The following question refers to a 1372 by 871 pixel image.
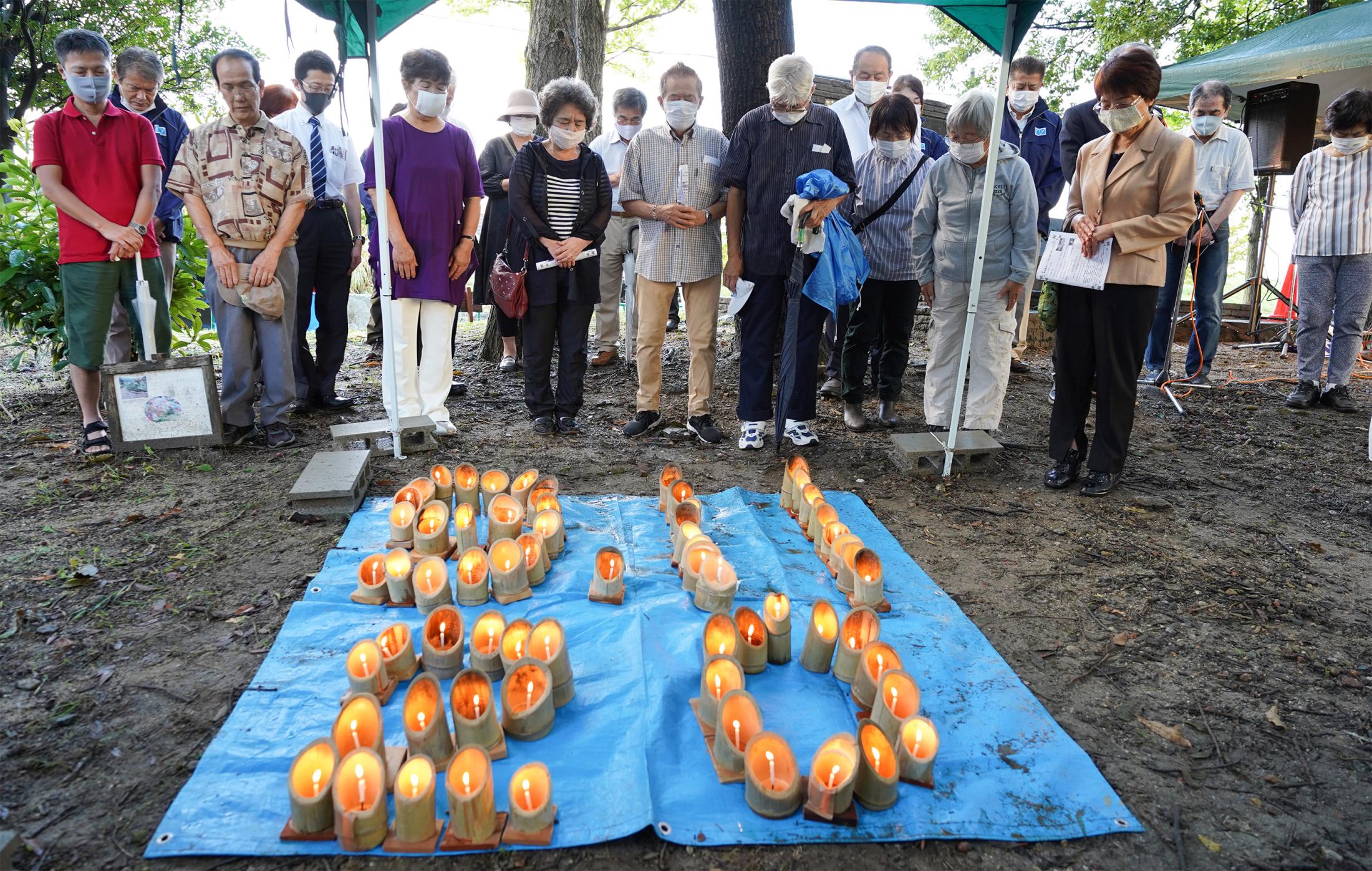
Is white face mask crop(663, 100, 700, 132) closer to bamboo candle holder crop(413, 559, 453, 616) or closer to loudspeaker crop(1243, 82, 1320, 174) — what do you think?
bamboo candle holder crop(413, 559, 453, 616)

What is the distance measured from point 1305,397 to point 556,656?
6751 mm

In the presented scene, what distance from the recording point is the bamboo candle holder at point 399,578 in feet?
10.2

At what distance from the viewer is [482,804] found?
6.29ft

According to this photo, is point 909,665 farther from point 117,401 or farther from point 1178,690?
point 117,401

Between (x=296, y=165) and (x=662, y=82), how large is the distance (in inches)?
86.6

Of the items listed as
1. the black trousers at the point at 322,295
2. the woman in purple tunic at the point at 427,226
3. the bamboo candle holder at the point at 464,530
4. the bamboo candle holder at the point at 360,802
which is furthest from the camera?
the black trousers at the point at 322,295

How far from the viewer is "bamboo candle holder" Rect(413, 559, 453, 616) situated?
3.06m

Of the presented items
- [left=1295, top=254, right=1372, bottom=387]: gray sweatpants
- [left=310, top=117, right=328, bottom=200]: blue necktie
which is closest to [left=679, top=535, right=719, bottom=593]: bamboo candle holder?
[left=310, top=117, right=328, bottom=200]: blue necktie

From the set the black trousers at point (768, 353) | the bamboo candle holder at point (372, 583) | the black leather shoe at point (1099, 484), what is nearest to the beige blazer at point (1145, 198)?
the black leather shoe at point (1099, 484)

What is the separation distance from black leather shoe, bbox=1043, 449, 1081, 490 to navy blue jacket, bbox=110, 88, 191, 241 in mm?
5665

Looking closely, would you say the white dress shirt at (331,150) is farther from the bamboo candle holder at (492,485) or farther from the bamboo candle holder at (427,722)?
the bamboo candle holder at (427,722)

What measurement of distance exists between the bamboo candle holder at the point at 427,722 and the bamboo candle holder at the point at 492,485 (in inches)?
65.2

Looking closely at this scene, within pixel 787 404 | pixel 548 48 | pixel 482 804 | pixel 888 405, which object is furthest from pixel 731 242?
pixel 548 48

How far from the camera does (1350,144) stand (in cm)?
604
